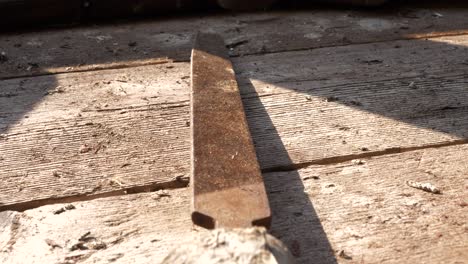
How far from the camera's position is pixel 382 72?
5.46 feet

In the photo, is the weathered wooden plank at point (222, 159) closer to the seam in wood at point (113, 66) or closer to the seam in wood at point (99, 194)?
the seam in wood at point (99, 194)

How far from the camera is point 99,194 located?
1.15 meters

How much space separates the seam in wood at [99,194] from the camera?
1118 mm

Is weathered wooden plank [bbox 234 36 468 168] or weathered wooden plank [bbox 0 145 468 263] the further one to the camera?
weathered wooden plank [bbox 234 36 468 168]

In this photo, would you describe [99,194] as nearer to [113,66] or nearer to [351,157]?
[351,157]

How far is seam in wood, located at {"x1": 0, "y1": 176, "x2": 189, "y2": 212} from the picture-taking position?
3.67 ft

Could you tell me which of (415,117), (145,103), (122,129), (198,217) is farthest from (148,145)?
(415,117)

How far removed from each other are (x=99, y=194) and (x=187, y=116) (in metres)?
0.38

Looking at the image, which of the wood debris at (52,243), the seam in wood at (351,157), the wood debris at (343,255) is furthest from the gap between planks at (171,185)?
the wood debris at (343,255)

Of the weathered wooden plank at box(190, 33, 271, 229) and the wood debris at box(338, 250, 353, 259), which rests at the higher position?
the weathered wooden plank at box(190, 33, 271, 229)

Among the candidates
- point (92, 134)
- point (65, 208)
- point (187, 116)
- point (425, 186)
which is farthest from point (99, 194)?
point (425, 186)

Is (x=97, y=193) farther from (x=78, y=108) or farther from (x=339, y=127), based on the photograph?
(x=339, y=127)

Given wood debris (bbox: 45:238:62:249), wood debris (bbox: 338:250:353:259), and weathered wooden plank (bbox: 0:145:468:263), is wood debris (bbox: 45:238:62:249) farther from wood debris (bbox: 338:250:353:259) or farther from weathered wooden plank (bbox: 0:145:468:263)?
wood debris (bbox: 338:250:353:259)

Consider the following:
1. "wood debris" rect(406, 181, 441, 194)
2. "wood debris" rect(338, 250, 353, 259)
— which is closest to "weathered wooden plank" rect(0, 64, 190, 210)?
"wood debris" rect(338, 250, 353, 259)
